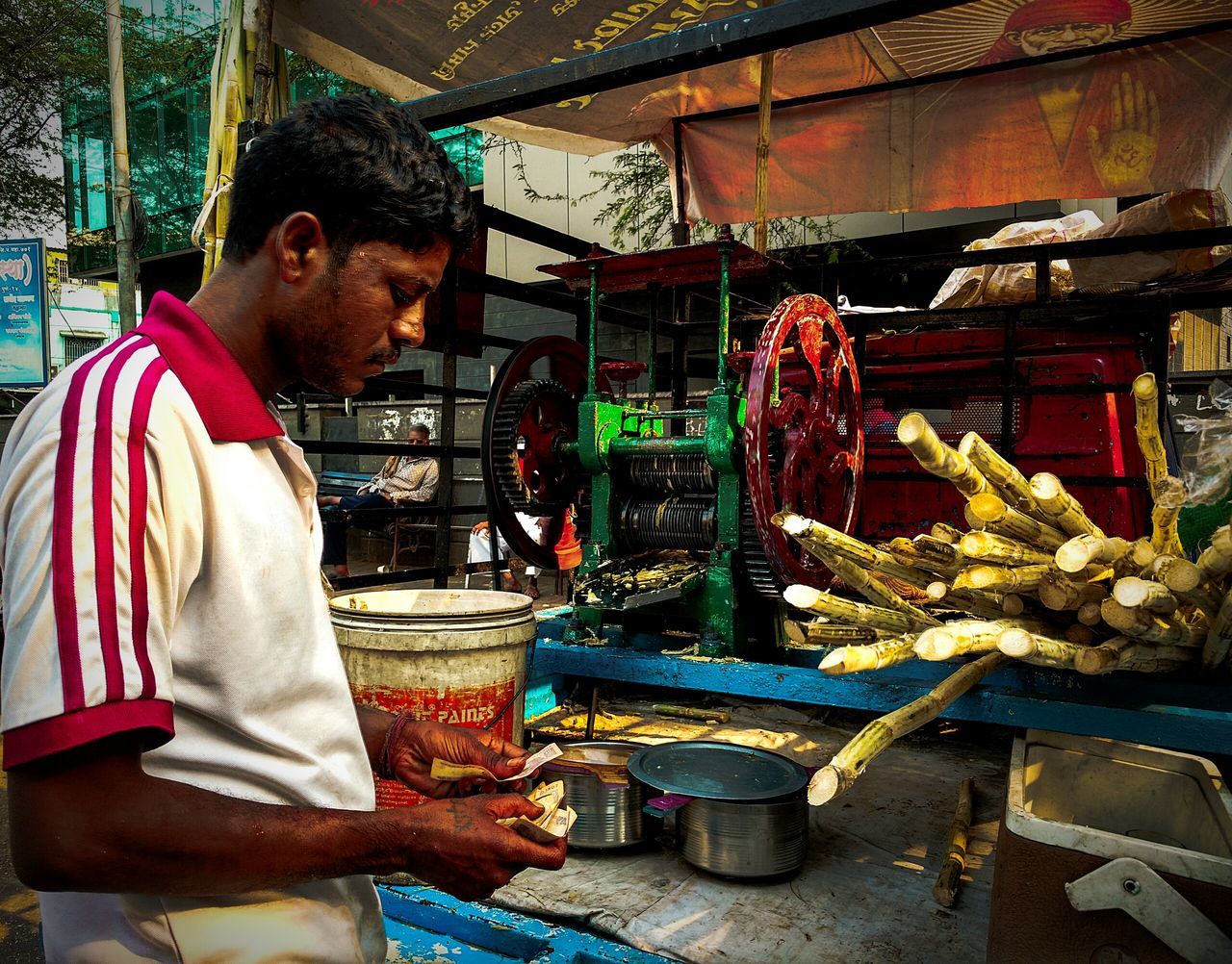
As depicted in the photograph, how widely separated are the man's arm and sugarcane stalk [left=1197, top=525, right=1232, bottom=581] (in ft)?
7.04

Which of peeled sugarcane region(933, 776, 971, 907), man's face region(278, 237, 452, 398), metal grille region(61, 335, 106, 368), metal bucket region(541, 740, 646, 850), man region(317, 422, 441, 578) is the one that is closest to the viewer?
man's face region(278, 237, 452, 398)

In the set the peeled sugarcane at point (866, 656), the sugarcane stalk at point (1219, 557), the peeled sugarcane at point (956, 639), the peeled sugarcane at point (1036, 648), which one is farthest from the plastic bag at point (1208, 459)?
the peeled sugarcane at point (866, 656)

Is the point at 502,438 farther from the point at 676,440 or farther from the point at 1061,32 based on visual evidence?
the point at 1061,32

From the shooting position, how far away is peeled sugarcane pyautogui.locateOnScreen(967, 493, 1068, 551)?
245 cm

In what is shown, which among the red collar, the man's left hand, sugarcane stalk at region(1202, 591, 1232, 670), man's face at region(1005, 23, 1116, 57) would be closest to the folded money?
the man's left hand

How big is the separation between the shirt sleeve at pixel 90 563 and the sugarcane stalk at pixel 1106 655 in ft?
7.54

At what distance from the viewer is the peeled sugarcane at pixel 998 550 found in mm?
2441

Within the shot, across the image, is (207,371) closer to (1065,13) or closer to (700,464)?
(700,464)

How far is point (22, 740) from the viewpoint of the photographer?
2.75 ft

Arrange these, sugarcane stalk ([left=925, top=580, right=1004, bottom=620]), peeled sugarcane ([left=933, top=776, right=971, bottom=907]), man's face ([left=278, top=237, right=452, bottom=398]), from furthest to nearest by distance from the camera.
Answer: sugarcane stalk ([left=925, top=580, right=1004, bottom=620]) < peeled sugarcane ([left=933, top=776, right=971, bottom=907]) < man's face ([left=278, top=237, right=452, bottom=398])

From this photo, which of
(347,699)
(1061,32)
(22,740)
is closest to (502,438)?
(347,699)

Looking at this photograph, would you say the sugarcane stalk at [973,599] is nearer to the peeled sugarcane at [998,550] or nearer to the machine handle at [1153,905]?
the peeled sugarcane at [998,550]

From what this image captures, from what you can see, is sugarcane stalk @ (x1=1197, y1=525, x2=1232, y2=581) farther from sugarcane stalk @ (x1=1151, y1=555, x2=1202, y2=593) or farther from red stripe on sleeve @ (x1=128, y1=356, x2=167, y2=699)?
red stripe on sleeve @ (x1=128, y1=356, x2=167, y2=699)

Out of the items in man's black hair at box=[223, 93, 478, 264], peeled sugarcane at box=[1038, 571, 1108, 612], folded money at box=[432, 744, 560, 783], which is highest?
man's black hair at box=[223, 93, 478, 264]
